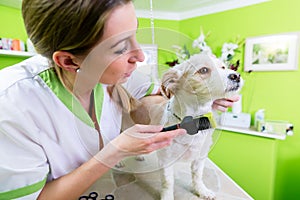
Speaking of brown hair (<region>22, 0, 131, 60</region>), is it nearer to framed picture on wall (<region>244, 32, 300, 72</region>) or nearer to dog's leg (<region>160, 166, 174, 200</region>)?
dog's leg (<region>160, 166, 174, 200</region>)

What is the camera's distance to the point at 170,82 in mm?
448

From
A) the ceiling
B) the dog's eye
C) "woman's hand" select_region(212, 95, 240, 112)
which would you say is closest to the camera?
the dog's eye

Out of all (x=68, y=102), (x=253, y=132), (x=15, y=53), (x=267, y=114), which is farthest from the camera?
(x=267, y=114)

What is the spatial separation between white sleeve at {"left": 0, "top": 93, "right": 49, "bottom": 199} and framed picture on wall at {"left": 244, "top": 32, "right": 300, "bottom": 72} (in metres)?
1.80

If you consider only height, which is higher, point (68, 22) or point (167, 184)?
point (68, 22)

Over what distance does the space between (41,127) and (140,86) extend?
0.24 metres

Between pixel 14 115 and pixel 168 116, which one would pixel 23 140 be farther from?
pixel 168 116

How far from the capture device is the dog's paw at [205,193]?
1.97ft

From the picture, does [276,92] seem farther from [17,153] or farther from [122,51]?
[17,153]

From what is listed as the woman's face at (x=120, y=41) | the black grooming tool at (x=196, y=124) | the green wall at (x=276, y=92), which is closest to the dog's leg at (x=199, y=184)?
the black grooming tool at (x=196, y=124)

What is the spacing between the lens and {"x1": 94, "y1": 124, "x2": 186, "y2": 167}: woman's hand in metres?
0.38

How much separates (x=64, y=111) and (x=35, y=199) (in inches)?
7.7


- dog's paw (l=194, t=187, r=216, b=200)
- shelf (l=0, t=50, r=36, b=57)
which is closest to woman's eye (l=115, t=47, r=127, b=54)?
dog's paw (l=194, t=187, r=216, b=200)

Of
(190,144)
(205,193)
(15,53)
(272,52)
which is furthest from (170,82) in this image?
(272,52)
